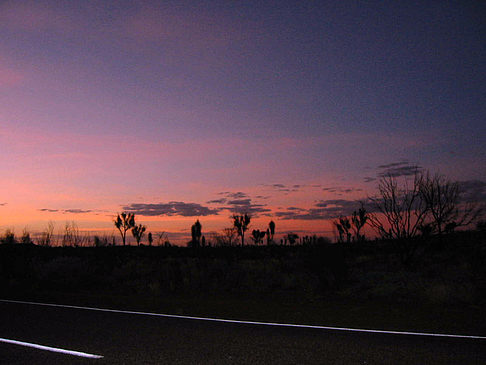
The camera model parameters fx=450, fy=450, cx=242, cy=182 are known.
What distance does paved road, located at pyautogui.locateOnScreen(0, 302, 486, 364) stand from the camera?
6.06 metres

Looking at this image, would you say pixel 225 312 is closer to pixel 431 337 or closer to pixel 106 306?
pixel 106 306

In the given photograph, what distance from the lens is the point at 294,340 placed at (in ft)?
23.6

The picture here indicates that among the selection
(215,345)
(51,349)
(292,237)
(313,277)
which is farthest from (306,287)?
(292,237)

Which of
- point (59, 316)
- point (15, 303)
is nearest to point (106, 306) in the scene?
point (59, 316)

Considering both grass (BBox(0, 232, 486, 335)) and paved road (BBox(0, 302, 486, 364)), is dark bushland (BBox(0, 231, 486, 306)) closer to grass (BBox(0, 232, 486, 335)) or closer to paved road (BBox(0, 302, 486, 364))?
grass (BBox(0, 232, 486, 335))

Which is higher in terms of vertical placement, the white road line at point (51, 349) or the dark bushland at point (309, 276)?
the dark bushland at point (309, 276)

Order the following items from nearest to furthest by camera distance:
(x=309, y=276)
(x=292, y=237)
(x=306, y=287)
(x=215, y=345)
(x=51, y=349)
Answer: (x=51, y=349)
(x=215, y=345)
(x=306, y=287)
(x=309, y=276)
(x=292, y=237)

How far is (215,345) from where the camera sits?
695 centimetres

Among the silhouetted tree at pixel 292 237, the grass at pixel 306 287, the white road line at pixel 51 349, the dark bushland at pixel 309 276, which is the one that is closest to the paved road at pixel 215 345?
the white road line at pixel 51 349

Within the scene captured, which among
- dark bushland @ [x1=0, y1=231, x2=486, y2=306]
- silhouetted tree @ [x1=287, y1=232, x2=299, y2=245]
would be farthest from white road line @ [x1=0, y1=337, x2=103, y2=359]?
silhouetted tree @ [x1=287, y1=232, x2=299, y2=245]

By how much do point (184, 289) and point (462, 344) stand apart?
45.7ft

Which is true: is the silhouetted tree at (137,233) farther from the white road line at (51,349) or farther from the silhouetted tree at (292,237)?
the white road line at (51,349)

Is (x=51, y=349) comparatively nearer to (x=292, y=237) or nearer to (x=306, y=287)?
(x=306, y=287)

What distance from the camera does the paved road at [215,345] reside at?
6062mm
